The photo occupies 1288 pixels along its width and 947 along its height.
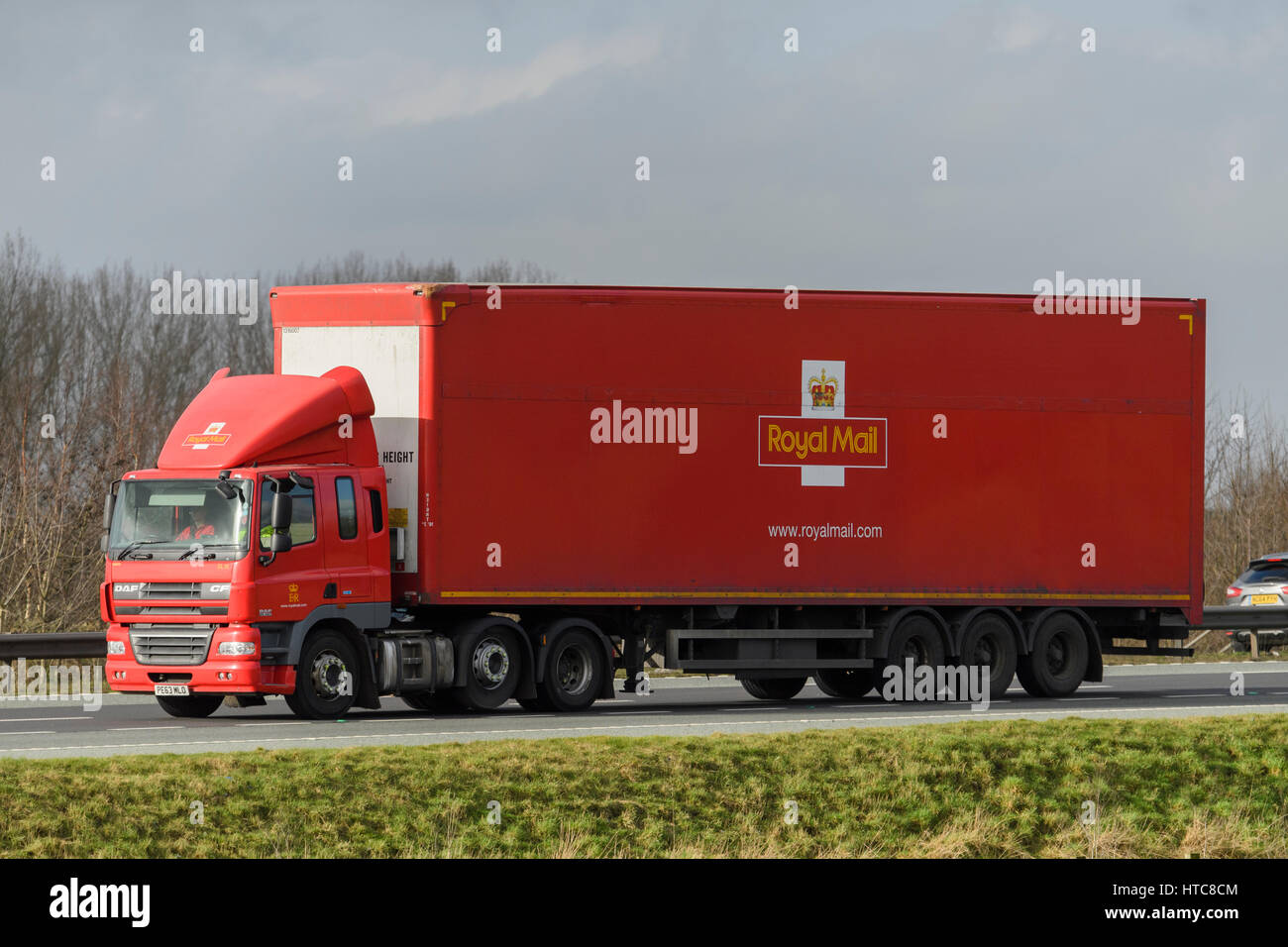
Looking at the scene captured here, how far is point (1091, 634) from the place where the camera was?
2327cm

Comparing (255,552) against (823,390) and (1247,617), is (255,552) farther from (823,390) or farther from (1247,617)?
(1247,617)

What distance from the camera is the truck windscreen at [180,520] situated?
18.9 meters

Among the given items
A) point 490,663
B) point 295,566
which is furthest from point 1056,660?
point 295,566

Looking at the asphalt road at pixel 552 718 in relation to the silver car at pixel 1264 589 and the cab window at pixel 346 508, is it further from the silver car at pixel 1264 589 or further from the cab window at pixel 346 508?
the silver car at pixel 1264 589

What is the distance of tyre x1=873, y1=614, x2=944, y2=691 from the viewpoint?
2228cm

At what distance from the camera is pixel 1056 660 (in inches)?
916

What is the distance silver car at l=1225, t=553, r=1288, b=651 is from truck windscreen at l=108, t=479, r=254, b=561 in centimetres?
1838

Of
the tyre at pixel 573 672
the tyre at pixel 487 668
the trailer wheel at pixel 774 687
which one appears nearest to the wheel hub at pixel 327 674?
the tyre at pixel 487 668

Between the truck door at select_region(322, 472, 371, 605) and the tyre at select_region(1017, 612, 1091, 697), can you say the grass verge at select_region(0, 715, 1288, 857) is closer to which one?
the truck door at select_region(322, 472, 371, 605)

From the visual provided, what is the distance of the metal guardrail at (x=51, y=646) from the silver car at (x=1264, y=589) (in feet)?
58.4
